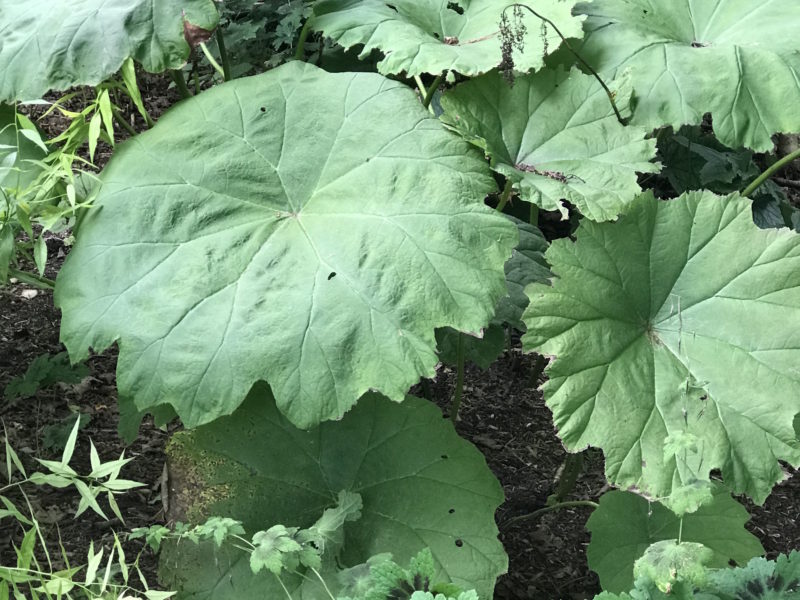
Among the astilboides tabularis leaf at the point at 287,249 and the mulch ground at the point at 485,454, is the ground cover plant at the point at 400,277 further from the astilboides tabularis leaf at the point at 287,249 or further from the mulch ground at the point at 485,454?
the mulch ground at the point at 485,454

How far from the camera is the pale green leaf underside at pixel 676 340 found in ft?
5.43

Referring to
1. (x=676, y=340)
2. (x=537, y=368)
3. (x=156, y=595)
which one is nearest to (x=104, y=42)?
(x=156, y=595)

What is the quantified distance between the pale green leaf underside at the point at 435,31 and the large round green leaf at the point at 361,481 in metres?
0.78

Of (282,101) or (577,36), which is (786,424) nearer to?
(577,36)

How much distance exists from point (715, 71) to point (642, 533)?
3.72 feet

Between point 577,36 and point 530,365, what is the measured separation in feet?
4.07

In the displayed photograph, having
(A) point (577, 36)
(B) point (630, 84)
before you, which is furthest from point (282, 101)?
(B) point (630, 84)

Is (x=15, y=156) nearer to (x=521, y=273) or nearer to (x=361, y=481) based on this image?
(x=361, y=481)

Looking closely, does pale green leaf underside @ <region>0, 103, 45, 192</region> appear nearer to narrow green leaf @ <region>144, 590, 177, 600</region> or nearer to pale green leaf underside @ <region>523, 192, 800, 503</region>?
narrow green leaf @ <region>144, 590, 177, 600</region>

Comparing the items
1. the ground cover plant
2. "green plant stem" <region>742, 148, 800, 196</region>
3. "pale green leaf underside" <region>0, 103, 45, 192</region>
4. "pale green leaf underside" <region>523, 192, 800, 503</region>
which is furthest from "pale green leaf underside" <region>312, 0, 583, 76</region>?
"pale green leaf underside" <region>0, 103, 45, 192</region>

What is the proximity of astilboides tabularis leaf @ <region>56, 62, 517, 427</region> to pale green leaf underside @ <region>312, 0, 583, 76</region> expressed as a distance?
0.09 meters

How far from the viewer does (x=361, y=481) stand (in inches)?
72.8

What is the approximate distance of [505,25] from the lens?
190 cm

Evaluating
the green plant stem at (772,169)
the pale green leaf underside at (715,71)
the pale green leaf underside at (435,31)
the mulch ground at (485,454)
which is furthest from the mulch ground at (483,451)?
the pale green leaf underside at (435,31)
